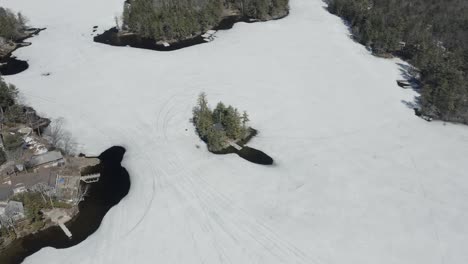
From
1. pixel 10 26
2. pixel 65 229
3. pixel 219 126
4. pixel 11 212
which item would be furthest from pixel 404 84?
pixel 10 26

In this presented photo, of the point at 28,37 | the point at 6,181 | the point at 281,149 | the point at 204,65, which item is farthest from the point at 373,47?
the point at 28,37

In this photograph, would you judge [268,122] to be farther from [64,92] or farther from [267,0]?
[267,0]

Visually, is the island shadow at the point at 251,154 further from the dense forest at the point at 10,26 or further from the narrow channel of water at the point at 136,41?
the dense forest at the point at 10,26

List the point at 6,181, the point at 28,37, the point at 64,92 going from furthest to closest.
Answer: the point at 28,37
the point at 64,92
the point at 6,181

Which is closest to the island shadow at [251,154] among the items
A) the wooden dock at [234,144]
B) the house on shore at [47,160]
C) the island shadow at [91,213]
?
the wooden dock at [234,144]

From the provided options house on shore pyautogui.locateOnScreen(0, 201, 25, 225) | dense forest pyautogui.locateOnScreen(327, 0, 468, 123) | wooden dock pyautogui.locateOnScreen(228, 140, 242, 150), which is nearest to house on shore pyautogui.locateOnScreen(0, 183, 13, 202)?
house on shore pyautogui.locateOnScreen(0, 201, 25, 225)

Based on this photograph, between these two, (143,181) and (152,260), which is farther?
(143,181)
